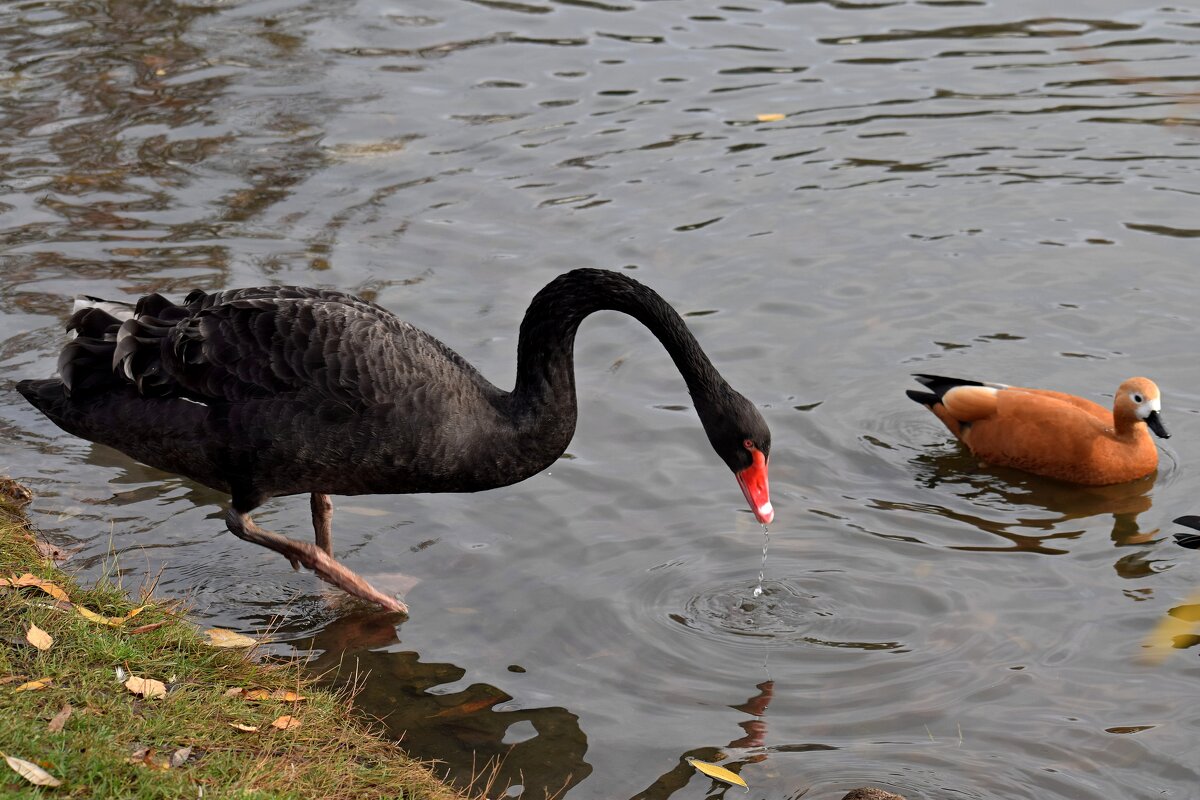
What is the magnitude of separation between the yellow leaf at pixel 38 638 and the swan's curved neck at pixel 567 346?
6.75 feet

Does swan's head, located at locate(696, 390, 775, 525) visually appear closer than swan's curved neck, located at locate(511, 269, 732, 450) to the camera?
Yes

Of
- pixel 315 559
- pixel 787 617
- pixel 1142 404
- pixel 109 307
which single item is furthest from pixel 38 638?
pixel 1142 404

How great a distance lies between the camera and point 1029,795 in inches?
194

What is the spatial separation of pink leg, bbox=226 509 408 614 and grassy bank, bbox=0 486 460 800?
0.68 meters

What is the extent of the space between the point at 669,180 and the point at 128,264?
3.80 m

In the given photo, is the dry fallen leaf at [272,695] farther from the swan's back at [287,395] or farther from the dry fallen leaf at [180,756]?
the swan's back at [287,395]

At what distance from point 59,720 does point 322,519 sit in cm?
224

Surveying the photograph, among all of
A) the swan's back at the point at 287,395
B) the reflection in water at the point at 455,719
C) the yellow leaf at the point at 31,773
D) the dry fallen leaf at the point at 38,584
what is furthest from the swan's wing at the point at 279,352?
the yellow leaf at the point at 31,773

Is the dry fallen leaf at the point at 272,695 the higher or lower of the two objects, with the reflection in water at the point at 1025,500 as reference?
higher

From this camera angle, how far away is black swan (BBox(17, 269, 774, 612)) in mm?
5812

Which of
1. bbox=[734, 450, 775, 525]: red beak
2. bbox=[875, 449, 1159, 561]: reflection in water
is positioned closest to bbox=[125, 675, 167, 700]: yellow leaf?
bbox=[734, 450, 775, 525]: red beak

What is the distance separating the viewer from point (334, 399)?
19.0ft

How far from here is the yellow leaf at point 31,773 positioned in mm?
3893

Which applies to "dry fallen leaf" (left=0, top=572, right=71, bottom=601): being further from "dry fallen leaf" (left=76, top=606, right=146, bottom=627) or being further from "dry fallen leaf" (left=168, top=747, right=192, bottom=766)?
"dry fallen leaf" (left=168, top=747, right=192, bottom=766)
